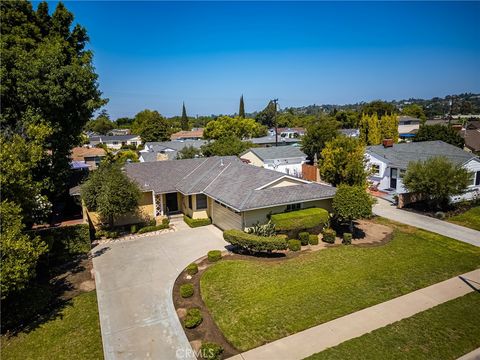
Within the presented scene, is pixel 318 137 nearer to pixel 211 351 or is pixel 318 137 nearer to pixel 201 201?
pixel 201 201

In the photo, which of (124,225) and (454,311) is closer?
(454,311)

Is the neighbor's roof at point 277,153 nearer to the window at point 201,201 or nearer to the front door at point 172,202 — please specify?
the front door at point 172,202

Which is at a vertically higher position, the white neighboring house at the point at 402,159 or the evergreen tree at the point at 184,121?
the evergreen tree at the point at 184,121

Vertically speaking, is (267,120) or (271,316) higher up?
(267,120)

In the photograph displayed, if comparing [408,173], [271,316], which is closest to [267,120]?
[408,173]

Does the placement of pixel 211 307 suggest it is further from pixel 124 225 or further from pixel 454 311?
pixel 124 225

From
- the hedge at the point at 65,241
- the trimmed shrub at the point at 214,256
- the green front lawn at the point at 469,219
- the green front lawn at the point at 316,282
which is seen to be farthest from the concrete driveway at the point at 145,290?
the green front lawn at the point at 469,219

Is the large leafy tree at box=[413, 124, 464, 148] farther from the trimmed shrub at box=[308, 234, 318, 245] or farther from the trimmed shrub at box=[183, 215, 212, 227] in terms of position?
the trimmed shrub at box=[183, 215, 212, 227]
